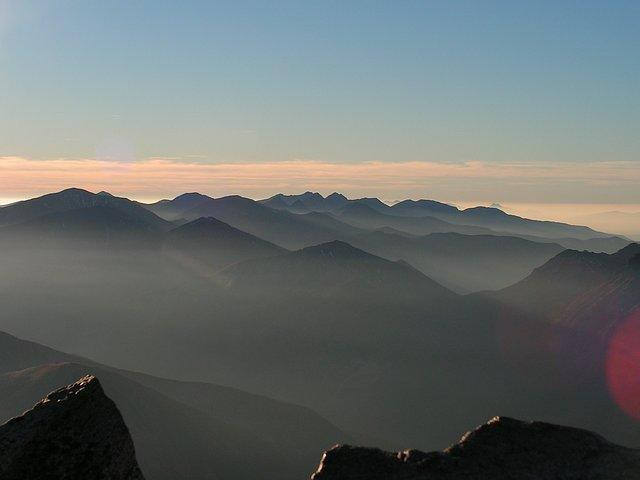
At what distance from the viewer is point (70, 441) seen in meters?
29.2

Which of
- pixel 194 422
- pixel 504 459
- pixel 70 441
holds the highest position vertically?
pixel 70 441

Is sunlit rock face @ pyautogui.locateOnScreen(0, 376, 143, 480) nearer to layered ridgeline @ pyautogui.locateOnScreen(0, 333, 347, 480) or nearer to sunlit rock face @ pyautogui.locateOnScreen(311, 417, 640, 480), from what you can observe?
sunlit rock face @ pyautogui.locateOnScreen(311, 417, 640, 480)

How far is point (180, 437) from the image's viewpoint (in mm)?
127625

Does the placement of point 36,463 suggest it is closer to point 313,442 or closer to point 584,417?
point 313,442

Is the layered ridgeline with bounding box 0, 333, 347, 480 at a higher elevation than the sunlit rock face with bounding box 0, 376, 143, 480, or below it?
below

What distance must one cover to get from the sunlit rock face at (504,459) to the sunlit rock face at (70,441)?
11777mm

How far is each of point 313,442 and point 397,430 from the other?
161 feet

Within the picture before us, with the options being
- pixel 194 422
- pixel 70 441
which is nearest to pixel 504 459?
pixel 70 441

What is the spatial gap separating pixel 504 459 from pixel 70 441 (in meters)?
26.9

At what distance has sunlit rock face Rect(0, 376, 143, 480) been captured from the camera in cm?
2819

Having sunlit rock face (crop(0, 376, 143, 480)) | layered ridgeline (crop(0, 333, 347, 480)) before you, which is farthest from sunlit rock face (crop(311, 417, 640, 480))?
layered ridgeline (crop(0, 333, 347, 480))

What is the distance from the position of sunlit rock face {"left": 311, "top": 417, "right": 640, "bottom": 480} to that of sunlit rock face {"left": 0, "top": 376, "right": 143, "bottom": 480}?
1178 centimetres

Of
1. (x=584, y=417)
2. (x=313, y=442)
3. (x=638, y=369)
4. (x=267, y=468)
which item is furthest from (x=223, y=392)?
(x=638, y=369)

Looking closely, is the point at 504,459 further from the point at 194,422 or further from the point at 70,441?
the point at 194,422
